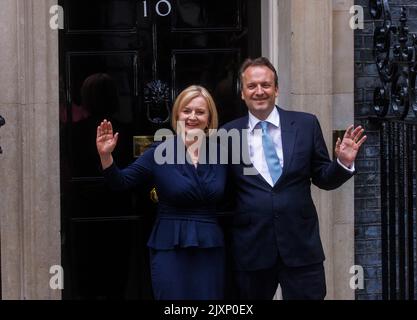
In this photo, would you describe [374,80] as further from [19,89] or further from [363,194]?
[19,89]

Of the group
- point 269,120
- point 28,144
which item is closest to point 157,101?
point 28,144

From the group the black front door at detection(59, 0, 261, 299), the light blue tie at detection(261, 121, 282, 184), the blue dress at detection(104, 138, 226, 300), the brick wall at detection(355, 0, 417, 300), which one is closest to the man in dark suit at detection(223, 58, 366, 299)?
the light blue tie at detection(261, 121, 282, 184)

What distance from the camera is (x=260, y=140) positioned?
189 inches

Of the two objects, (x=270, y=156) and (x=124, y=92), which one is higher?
(x=124, y=92)

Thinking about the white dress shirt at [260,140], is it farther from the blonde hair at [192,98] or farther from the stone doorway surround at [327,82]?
the stone doorway surround at [327,82]

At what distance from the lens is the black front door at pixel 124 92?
6.18 meters

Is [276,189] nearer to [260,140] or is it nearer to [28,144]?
[260,140]

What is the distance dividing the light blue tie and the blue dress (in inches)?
9.3

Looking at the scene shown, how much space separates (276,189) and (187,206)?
0.45 meters

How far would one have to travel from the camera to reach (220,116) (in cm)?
632

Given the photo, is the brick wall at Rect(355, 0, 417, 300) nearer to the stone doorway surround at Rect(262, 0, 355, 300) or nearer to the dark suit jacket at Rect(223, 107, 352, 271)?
the stone doorway surround at Rect(262, 0, 355, 300)

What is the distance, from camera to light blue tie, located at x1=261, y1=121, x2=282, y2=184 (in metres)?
4.76

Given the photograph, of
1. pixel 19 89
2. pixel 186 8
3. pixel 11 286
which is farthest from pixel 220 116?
pixel 11 286

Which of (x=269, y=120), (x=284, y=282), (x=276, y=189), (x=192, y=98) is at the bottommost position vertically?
(x=284, y=282)
